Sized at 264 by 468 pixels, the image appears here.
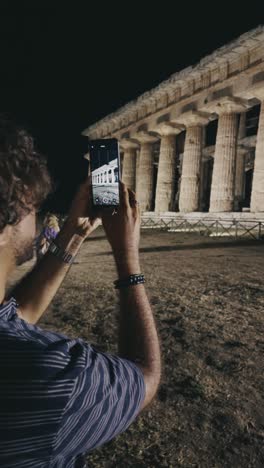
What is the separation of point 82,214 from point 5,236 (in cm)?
67

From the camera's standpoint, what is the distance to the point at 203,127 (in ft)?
70.2

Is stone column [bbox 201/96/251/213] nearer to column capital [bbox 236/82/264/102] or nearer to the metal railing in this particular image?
column capital [bbox 236/82/264/102]

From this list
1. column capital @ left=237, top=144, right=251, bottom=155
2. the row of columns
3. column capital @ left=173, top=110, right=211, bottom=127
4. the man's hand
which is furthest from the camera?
column capital @ left=237, top=144, right=251, bottom=155

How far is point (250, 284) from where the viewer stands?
615 cm

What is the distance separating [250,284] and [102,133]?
94.5 ft

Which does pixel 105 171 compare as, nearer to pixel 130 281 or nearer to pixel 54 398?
pixel 130 281

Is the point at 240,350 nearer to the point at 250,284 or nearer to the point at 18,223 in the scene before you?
the point at 250,284

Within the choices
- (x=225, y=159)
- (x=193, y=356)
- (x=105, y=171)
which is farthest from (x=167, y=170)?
(x=105, y=171)

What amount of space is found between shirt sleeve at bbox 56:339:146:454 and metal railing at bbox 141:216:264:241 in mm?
13350

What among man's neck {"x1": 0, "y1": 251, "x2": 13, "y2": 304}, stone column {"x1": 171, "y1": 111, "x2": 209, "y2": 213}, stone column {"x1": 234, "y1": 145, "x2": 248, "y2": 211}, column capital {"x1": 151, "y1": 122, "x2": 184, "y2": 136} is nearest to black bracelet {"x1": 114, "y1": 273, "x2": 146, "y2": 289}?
man's neck {"x1": 0, "y1": 251, "x2": 13, "y2": 304}

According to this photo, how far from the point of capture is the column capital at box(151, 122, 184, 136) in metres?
23.0

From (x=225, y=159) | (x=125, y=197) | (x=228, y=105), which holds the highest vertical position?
(x=228, y=105)

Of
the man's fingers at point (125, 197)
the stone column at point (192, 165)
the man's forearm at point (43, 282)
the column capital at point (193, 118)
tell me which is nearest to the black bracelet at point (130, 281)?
the man's fingers at point (125, 197)

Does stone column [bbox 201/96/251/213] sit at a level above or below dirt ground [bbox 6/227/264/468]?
above
